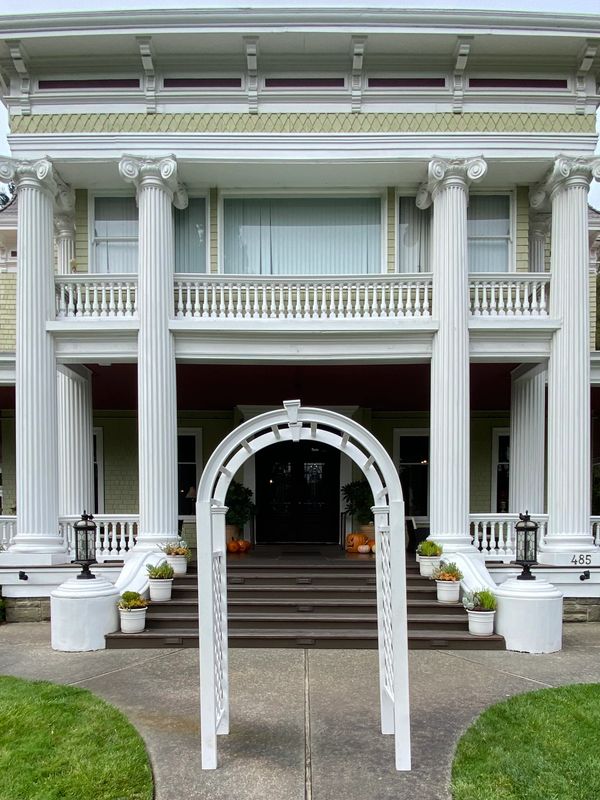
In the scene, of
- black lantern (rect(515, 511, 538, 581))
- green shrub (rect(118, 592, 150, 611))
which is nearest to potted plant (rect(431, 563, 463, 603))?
black lantern (rect(515, 511, 538, 581))

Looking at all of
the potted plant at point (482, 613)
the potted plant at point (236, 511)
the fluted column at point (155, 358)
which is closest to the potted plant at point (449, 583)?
the potted plant at point (482, 613)

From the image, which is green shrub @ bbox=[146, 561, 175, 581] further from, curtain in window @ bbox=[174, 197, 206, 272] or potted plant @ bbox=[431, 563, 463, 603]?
curtain in window @ bbox=[174, 197, 206, 272]

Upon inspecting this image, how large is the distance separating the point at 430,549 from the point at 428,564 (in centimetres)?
22

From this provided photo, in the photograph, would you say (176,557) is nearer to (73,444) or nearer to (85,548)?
(85,548)

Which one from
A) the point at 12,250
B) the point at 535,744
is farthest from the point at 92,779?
the point at 12,250

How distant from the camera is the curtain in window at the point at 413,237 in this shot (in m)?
10.3

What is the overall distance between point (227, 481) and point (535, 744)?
3.07m

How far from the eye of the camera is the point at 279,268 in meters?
10.4

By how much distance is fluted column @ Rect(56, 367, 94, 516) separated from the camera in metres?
10.4

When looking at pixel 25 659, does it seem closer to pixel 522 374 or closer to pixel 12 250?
pixel 522 374

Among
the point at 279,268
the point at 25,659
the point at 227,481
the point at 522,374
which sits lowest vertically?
the point at 25,659

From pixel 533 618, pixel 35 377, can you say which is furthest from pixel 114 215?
pixel 533 618

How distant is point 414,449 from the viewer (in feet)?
43.0

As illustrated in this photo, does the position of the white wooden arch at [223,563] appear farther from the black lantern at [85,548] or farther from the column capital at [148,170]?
the column capital at [148,170]
